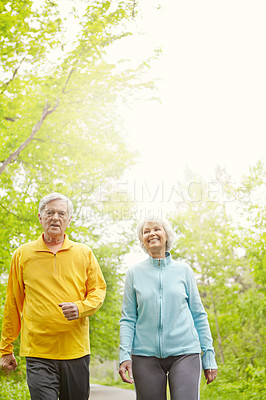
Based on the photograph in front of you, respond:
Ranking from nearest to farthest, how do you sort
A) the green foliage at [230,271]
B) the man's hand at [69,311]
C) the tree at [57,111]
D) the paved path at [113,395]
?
the man's hand at [69,311] → the green foliage at [230,271] → the tree at [57,111] → the paved path at [113,395]

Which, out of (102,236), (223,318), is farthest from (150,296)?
(102,236)

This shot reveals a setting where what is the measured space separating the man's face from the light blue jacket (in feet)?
1.65

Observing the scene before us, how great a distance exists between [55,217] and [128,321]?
75 centimetres

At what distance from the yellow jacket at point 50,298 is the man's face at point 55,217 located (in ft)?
0.33

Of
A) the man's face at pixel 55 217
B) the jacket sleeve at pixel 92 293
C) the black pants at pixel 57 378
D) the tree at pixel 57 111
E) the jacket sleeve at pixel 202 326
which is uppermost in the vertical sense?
the tree at pixel 57 111

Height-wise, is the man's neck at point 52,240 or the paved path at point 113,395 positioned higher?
the man's neck at point 52,240

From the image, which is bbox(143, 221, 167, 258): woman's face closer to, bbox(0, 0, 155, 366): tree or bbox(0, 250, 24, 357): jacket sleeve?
bbox(0, 250, 24, 357): jacket sleeve

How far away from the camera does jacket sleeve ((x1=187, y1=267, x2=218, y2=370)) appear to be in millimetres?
2648

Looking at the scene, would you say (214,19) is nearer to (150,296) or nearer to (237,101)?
(237,101)

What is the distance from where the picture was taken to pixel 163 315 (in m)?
2.59

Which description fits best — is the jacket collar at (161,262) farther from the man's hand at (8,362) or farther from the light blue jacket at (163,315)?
the man's hand at (8,362)

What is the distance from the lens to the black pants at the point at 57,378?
2.46m

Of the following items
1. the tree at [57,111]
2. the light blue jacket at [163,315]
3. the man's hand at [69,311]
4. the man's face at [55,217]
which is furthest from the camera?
the tree at [57,111]

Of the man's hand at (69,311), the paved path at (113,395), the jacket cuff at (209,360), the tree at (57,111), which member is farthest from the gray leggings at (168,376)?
the paved path at (113,395)
